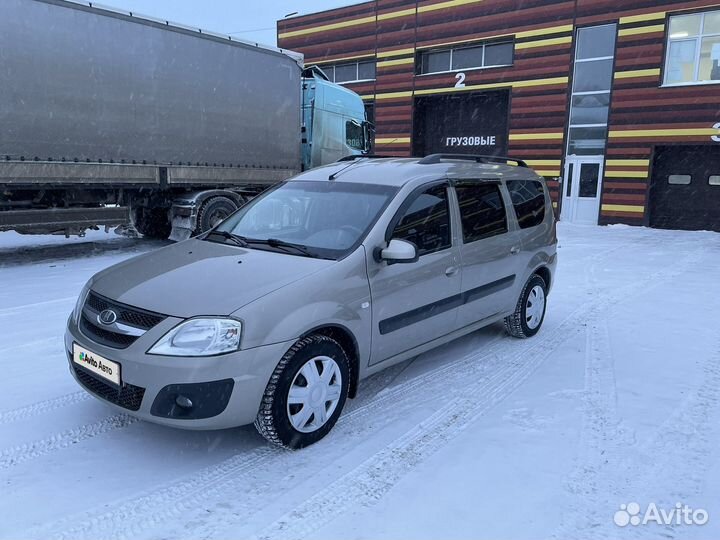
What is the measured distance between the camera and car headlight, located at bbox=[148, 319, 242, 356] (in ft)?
8.99

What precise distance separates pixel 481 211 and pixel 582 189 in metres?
15.5

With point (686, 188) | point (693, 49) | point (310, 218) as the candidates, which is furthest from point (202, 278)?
point (693, 49)

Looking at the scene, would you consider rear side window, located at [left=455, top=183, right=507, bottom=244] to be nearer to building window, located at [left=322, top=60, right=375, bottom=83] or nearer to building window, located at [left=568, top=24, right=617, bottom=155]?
building window, located at [left=568, top=24, right=617, bottom=155]

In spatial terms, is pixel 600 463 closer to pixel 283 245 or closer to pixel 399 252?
pixel 399 252

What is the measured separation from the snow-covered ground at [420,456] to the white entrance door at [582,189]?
14108 millimetres

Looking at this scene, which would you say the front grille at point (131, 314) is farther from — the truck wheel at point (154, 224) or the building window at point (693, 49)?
the building window at point (693, 49)

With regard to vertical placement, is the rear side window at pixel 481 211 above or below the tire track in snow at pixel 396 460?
above

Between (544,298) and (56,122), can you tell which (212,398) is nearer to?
(544,298)

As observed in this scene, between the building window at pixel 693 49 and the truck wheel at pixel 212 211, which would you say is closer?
the truck wheel at pixel 212 211

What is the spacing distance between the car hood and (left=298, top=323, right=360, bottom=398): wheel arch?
1.11ft

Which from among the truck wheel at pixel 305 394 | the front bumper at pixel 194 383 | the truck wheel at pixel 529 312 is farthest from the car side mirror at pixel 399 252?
the truck wheel at pixel 529 312

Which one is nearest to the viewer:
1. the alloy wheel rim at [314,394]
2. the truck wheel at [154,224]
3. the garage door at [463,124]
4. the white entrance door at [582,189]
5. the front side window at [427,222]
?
the alloy wheel rim at [314,394]

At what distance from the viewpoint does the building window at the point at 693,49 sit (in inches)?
619

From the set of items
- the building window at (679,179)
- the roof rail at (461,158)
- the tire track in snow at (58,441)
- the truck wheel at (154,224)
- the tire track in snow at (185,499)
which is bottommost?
the tire track in snow at (185,499)
